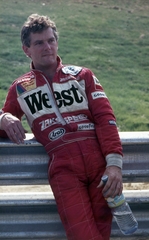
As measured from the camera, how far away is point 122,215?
339cm

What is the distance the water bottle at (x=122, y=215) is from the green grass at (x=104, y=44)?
539cm

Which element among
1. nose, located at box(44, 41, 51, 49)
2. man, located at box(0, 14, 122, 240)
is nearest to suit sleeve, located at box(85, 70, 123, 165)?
man, located at box(0, 14, 122, 240)

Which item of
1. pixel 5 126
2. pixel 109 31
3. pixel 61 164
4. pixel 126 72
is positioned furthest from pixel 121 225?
pixel 109 31

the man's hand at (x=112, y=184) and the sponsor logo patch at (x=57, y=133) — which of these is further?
the sponsor logo patch at (x=57, y=133)

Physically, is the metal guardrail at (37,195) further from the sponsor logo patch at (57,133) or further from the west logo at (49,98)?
the west logo at (49,98)

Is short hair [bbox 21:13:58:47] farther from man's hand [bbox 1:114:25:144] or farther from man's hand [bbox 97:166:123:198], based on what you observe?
man's hand [bbox 97:166:123:198]

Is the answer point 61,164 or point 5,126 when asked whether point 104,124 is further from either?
point 5,126

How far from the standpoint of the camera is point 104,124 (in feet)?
11.8

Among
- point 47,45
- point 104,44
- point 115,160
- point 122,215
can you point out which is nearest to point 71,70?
point 47,45

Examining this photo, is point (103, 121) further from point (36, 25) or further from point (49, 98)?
point (36, 25)

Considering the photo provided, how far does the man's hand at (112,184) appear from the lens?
340 cm

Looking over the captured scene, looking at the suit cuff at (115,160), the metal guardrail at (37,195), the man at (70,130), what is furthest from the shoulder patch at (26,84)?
the suit cuff at (115,160)

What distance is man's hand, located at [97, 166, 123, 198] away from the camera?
3.40m

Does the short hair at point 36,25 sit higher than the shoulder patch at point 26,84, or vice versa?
the short hair at point 36,25
